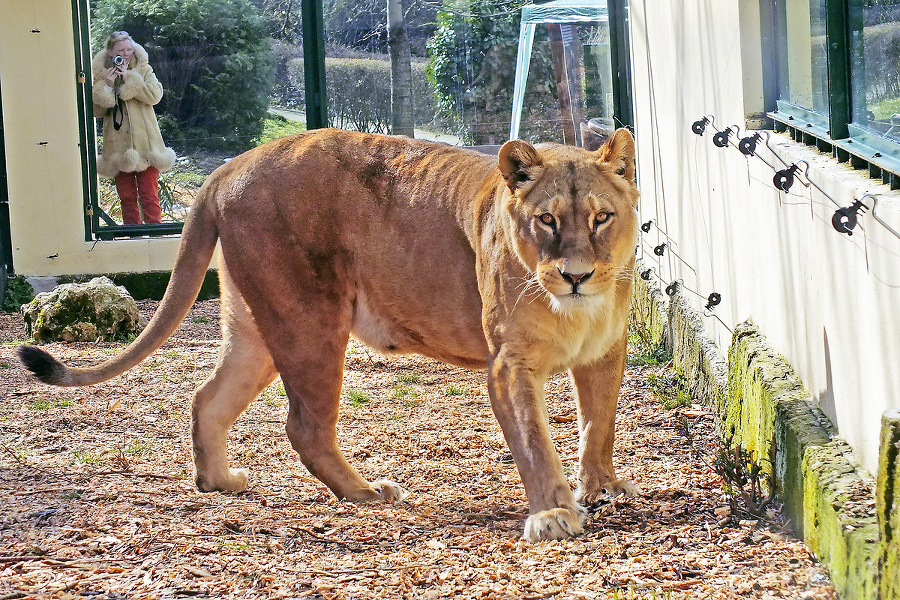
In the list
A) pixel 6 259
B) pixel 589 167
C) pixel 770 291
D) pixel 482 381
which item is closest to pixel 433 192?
pixel 589 167

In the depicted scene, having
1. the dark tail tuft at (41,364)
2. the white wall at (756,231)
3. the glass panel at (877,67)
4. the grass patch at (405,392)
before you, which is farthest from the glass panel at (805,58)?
the grass patch at (405,392)

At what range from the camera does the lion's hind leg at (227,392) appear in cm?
489

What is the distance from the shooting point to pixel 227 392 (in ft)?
16.5

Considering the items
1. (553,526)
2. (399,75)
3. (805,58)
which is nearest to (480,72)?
(399,75)

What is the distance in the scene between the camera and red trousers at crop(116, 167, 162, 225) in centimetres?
1154

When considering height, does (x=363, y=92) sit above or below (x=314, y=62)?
below

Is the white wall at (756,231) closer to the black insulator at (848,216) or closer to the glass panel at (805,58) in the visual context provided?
the black insulator at (848,216)

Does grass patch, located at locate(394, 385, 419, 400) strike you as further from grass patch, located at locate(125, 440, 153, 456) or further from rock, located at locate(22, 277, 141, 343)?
rock, located at locate(22, 277, 141, 343)

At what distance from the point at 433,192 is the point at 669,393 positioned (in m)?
2.40

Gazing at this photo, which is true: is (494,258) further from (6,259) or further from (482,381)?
(6,259)

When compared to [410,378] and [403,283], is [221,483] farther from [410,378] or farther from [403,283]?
[410,378]

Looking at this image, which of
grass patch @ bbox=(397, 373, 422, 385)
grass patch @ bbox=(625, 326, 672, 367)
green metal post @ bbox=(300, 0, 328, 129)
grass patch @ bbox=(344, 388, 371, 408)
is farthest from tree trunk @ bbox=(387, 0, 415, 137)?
grass patch @ bbox=(344, 388, 371, 408)

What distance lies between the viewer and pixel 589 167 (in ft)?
13.6

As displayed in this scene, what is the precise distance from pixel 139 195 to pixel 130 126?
2.53 feet
